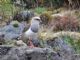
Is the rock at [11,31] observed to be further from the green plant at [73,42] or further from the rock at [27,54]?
the rock at [27,54]

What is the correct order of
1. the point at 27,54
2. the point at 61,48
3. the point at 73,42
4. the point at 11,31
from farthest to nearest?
the point at 11,31 → the point at 73,42 → the point at 61,48 → the point at 27,54

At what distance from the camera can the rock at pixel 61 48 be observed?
803cm

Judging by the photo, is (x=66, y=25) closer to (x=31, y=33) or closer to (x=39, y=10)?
(x=39, y=10)

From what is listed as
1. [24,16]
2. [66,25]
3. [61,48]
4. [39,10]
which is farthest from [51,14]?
[61,48]

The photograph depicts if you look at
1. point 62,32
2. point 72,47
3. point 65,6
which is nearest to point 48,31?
point 62,32

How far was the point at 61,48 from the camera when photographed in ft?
28.5

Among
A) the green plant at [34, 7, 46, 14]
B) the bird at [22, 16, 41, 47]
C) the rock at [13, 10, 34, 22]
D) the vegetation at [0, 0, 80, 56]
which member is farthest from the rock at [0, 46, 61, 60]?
the green plant at [34, 7, 46, 14]

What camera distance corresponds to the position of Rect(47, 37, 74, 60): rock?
803 centimetres

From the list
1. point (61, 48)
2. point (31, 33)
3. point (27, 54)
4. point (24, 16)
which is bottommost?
point (61, 48)

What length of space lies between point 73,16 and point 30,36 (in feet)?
8.93

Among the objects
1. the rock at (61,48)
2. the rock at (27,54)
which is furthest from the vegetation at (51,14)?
the rock at (27,54)

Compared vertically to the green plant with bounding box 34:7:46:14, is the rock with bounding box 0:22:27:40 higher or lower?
lower

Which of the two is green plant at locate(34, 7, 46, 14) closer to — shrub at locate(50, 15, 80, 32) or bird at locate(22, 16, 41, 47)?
shrub at locate(50, 15, 80, 32)

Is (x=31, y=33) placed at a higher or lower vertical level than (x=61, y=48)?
higher
